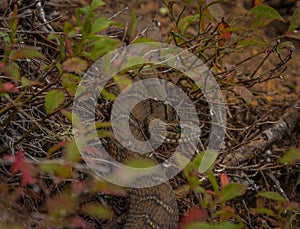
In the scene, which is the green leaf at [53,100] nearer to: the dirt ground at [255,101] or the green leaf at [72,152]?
the green leaf at [72,152]

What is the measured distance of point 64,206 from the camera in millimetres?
1748

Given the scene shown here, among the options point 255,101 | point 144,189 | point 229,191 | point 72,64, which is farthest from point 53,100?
point 255,101

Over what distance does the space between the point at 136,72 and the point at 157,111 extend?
89 centimetres

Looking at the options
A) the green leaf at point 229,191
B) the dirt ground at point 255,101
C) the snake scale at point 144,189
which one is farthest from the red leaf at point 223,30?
the green leaf at point 229,191

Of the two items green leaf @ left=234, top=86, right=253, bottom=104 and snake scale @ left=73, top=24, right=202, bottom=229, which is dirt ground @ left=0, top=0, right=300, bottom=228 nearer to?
snake scale @ left=73, top=24, right=202, bottom=229

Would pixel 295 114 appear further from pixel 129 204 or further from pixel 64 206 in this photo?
pixel 64 206

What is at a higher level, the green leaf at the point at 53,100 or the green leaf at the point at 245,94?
the green leaf at the point at 53,100

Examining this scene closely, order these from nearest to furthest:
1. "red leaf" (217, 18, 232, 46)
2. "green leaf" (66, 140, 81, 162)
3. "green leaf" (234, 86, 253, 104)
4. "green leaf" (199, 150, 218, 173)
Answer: "green leaf" (66, 140, 81, 162)
"green leaf" (199, 150, 218, 173)
"red leaf" (217, 18, 232, 46)
"green leaf" (234, 86, 253, 104)

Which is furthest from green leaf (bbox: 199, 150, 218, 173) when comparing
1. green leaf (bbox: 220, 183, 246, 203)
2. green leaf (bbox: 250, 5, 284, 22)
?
green leaf (bbox: 250, 5, 284, 22)

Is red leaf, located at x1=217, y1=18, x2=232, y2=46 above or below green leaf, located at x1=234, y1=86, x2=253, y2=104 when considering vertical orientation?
above

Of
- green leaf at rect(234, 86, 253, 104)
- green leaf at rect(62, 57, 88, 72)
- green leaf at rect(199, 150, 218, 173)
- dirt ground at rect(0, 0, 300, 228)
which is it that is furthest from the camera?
dirt ground at rect(0, 0, 300, 228)

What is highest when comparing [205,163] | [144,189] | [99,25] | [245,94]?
[99,25]

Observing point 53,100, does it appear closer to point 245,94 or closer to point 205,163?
point 205,163

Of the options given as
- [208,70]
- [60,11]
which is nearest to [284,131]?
[208,70]
